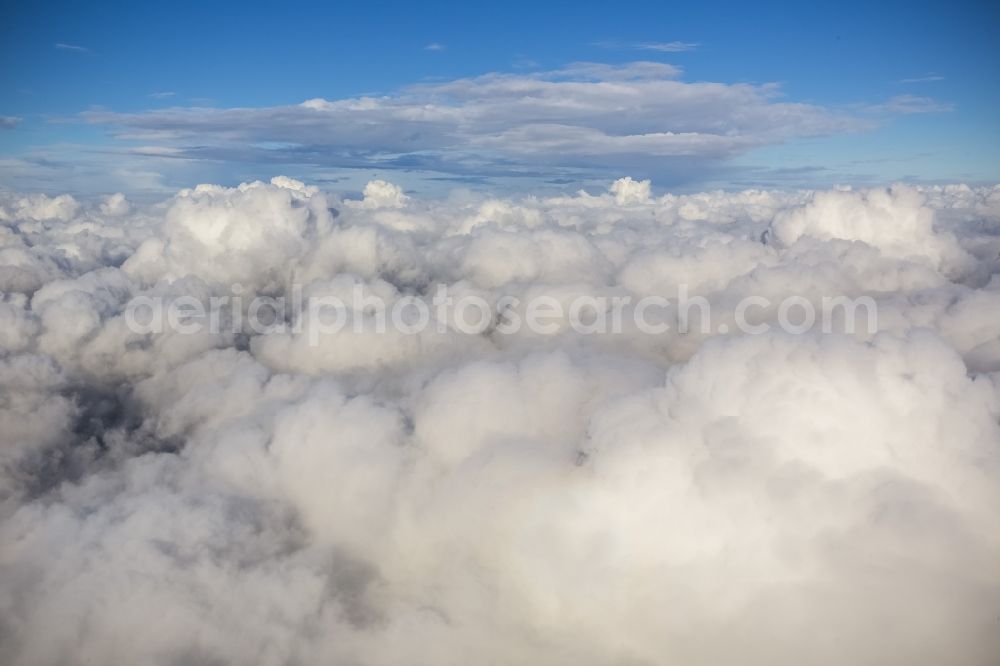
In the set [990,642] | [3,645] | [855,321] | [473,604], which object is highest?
[855,321]

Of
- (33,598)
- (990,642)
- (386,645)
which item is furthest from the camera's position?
(33,598)

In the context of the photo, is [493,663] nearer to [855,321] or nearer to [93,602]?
[93,602]

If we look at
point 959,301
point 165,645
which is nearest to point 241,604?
point 165,645

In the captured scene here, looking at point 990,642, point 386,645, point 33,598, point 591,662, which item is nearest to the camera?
point 990,642

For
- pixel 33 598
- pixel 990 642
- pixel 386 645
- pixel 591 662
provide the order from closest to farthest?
pixel 990 642
pixel 591 662
pixel 386 645
pixel 33 598

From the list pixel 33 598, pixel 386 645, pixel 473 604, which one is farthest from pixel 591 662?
pixel 33 598

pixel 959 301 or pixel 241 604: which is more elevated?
pixel 959 301

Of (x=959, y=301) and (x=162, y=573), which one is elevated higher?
(x=959, y=301)

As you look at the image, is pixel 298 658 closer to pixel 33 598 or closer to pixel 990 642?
pixel 33 598

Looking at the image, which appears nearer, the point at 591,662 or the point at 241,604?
the point at 591,662
